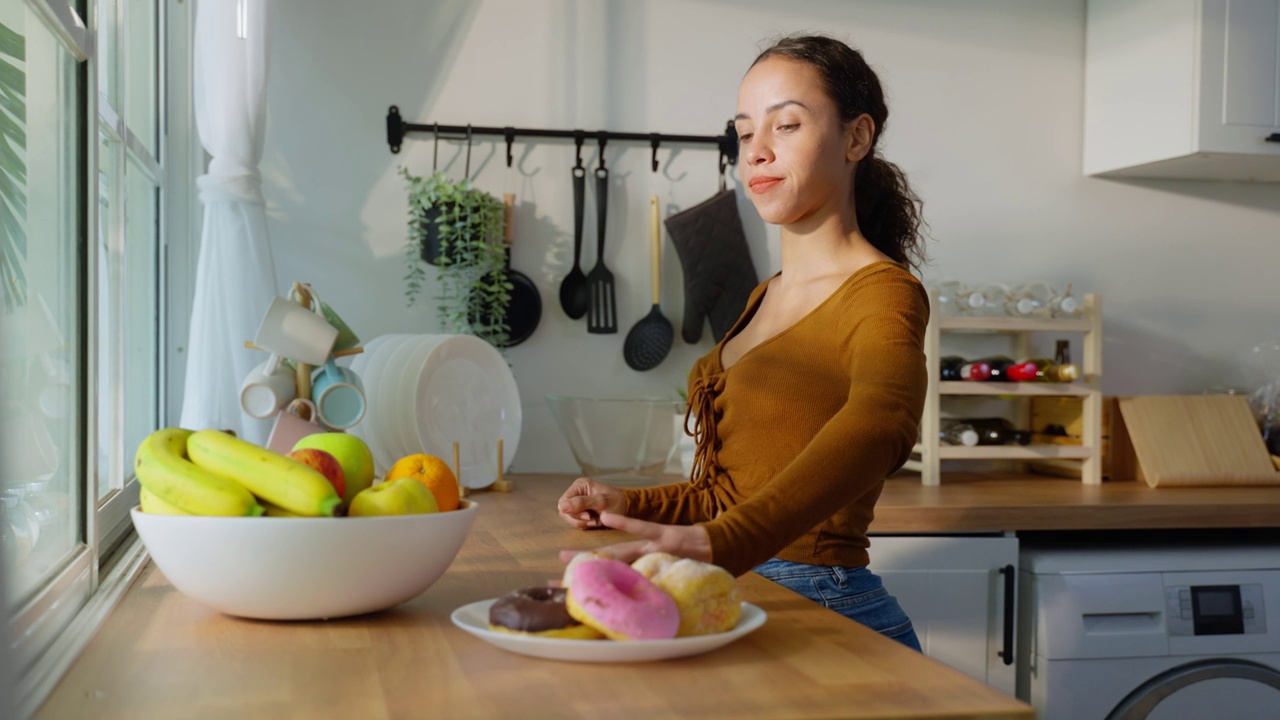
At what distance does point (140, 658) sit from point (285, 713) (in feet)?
0.63

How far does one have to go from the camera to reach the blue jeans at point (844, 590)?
1206 mm

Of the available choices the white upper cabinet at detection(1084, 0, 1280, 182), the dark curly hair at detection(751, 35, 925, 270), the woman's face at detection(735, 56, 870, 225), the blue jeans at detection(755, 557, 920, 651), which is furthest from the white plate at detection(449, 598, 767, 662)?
the white upper cabinet at detection(1084, 0, 1280, 182)

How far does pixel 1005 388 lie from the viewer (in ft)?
7.20

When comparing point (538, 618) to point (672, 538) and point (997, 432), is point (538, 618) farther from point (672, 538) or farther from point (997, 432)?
point (997, 432)

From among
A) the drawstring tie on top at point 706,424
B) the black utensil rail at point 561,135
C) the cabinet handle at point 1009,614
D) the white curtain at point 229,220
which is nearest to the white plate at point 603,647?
the drawstring tie on top at point 706,424

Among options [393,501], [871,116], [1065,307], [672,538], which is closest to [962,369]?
[1065,307]

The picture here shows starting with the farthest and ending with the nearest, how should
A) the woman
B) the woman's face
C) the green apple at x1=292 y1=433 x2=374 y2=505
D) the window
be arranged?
the woman's face < the woman < the green apple at x1=292 y1=433 x2=374 y2=505 < the window

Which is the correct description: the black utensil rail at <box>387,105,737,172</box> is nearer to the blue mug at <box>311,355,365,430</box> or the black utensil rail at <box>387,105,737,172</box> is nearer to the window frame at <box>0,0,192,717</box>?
the window frame at <box>0,0,192,717</box>

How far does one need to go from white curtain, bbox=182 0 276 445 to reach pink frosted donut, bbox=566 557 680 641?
3.72ft

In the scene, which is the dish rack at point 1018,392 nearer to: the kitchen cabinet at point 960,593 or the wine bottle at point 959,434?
the wine bottle at point 959,434

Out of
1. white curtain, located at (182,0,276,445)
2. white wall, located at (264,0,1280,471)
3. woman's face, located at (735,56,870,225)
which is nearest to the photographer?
woman's face, located at (735,56,870,225)

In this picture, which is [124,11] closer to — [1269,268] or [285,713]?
[285,713]

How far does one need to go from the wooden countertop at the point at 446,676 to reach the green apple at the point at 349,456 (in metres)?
0.10

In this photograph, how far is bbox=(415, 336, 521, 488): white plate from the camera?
1914 millimetres
